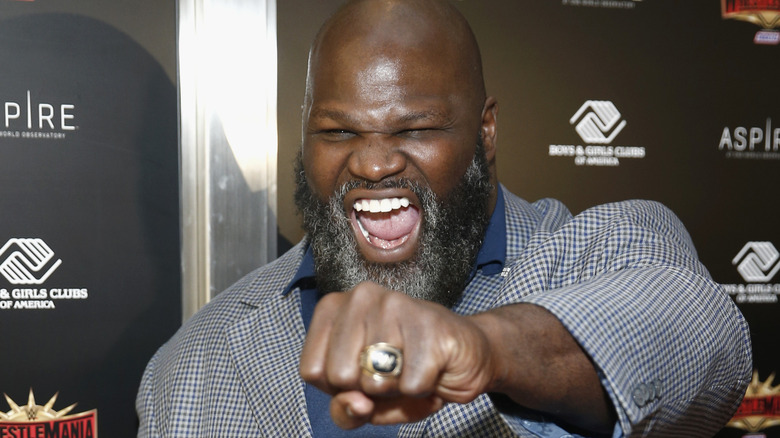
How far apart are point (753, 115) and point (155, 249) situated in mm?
1428

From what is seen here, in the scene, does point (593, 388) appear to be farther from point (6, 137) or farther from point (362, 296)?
point (6, 137)

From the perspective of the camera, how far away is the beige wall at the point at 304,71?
1.53 meters

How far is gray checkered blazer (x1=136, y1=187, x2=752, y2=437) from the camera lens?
0.59 metres

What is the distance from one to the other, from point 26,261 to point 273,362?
739mm

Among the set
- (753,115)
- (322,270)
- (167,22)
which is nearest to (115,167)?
(167,22)

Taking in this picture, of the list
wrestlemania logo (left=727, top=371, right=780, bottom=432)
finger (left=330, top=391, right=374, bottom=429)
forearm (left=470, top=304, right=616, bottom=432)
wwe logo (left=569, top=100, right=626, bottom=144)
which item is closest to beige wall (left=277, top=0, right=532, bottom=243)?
wwe logo (left=569, top=100, right=626, bottom=144)

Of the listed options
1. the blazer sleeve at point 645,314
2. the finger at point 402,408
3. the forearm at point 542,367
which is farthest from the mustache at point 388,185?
the finger at point 402,408

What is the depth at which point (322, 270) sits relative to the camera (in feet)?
3.40

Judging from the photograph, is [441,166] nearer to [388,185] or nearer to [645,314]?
[388,185]

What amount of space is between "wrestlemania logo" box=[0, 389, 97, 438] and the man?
1.41ft

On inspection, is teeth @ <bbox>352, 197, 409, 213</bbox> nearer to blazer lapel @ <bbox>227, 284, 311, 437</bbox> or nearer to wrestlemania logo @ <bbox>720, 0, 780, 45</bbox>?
blazer lapel @ <bbox>227, 284, 311, 437</bbox>

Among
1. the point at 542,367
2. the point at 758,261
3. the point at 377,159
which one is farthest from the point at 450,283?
the point at 758,261

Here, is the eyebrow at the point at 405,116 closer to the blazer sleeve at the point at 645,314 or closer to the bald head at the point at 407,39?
the bald head at the point at 407,39

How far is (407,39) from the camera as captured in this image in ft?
3.17
